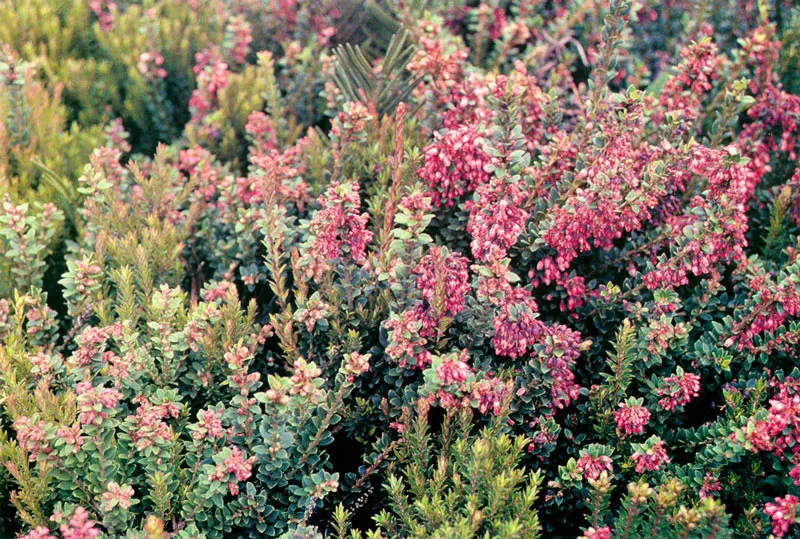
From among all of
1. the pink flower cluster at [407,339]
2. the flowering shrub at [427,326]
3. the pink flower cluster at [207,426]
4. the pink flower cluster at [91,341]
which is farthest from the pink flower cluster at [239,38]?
the pink flower cluster at [207,426]

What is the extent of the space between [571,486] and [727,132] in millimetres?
1560

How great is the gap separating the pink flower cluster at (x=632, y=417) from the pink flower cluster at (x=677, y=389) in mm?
113

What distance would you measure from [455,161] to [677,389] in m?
1.08

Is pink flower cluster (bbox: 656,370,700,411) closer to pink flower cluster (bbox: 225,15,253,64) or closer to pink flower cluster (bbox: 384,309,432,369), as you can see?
pink flower cluster (bbox: 384,309,432,369)

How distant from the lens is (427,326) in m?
2.48

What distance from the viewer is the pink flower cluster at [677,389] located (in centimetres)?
252

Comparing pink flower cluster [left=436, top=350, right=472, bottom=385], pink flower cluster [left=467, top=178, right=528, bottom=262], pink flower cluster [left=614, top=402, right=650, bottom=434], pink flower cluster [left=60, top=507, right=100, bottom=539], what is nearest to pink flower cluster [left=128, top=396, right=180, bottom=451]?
pink flower cluster [left=60, top=507, right=100, bottom=539]

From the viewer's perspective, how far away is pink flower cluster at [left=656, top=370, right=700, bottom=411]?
252 cm

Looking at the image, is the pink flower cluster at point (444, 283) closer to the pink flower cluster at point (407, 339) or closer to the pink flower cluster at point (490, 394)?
the pink flower cluster at point (407, 339)

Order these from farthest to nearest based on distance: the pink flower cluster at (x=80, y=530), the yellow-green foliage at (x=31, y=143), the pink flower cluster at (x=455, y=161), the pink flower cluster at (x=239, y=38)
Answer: the pink flower cluster at (x=239, y=38)
the yellow-green foliage at (x=31, y=143)
the pink flower cluster at (x=455, y=161)
the pink flower cluster at (x=80, y=530)

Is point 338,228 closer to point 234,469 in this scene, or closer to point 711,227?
point 234,469

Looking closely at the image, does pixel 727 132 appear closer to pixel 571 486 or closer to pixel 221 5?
pixel 571 486

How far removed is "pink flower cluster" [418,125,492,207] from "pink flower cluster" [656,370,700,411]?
93cm

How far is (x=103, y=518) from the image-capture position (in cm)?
229
